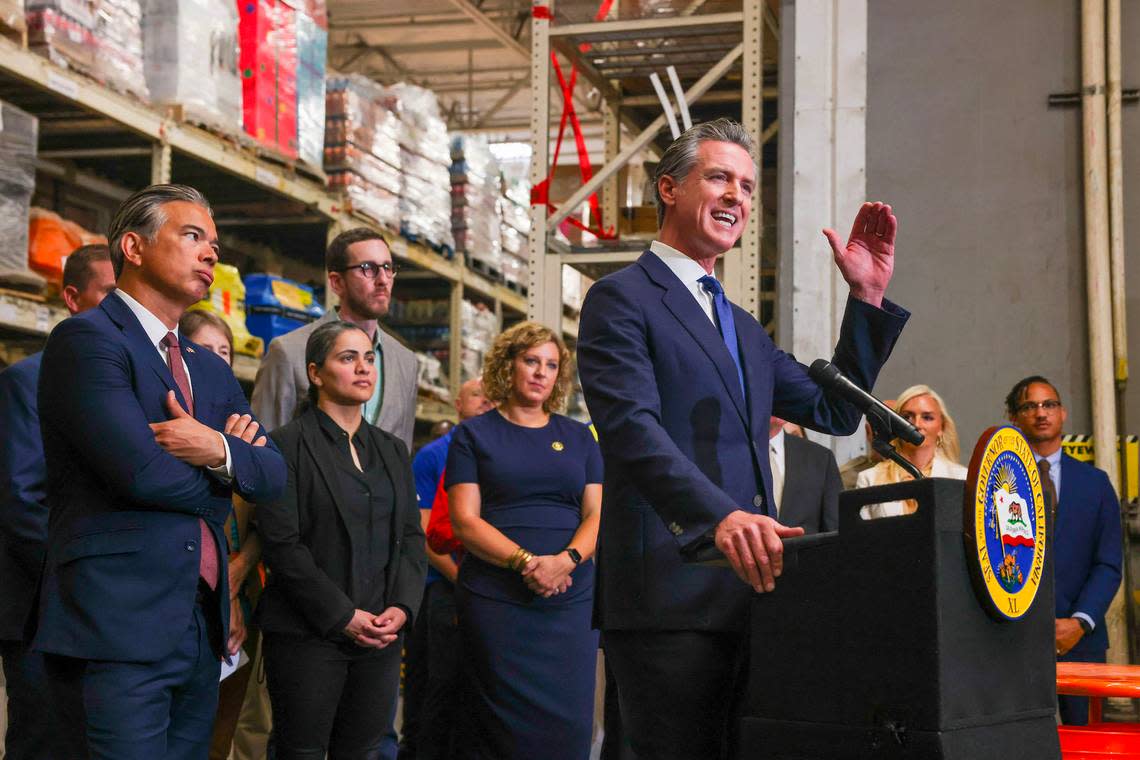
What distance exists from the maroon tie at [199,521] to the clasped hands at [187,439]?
0.07 meters

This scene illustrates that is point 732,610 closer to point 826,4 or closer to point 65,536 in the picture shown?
point 65,536

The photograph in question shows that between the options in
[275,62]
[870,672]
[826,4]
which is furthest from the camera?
[275,62]

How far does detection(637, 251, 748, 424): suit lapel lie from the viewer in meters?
2.08

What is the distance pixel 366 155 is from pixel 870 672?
251 inches

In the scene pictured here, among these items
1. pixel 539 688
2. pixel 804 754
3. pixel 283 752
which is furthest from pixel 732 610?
pixel 539 688

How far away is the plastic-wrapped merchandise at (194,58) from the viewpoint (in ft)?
18.5

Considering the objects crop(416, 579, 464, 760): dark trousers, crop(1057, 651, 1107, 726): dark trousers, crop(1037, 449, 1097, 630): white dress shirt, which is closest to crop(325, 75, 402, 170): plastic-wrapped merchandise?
crop(416, 579, 464, 760): dark trousers

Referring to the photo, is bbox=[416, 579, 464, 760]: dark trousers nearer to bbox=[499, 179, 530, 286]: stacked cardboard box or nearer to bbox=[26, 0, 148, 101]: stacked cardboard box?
bbox=[26, 0, 148, 101]: stacked cardboard box

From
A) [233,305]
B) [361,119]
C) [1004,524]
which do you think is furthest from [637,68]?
[1004,524]

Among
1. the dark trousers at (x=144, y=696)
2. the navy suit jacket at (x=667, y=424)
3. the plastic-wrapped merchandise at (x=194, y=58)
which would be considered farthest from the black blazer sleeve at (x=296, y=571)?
the plastic-wrapped merchandise at (x=194, y=58)

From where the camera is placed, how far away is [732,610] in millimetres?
1979

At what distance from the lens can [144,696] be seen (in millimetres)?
2395

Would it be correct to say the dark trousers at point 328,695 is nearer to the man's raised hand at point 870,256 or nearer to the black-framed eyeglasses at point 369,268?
the black-framed eyeglasses at point 369,268

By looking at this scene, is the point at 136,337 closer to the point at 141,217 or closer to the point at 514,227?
the point at 141,217
